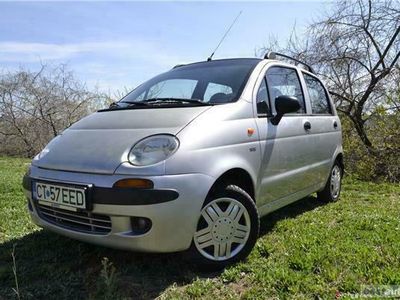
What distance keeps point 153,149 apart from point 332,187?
10.6ft

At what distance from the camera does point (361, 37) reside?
9.62 meters

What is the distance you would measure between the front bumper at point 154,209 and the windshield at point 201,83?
0.89 m

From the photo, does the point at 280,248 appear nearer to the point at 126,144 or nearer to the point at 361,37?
the point at 126,144

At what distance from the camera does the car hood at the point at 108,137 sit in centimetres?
261

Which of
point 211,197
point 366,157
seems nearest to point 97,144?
point 211,197

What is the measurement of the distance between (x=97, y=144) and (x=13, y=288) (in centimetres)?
109

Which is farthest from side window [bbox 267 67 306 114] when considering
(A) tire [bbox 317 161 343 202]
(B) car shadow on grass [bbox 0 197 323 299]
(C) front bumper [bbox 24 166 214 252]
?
(B) car shadow on grass [bbox 0 197 323 299]

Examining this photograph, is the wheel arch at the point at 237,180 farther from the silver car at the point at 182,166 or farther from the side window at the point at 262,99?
the side window at the point at 262,99

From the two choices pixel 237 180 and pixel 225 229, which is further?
pixel 237 180

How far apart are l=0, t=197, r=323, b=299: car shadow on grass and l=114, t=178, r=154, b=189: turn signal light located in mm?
529

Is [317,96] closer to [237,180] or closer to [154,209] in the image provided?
[237,180]

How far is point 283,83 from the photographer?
13.0ft

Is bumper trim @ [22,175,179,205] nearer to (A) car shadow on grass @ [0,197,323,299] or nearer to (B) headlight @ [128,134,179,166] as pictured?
(B) headlight @ [128,134,179,166]

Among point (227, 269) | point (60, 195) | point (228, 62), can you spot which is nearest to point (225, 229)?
point (227, 269)
